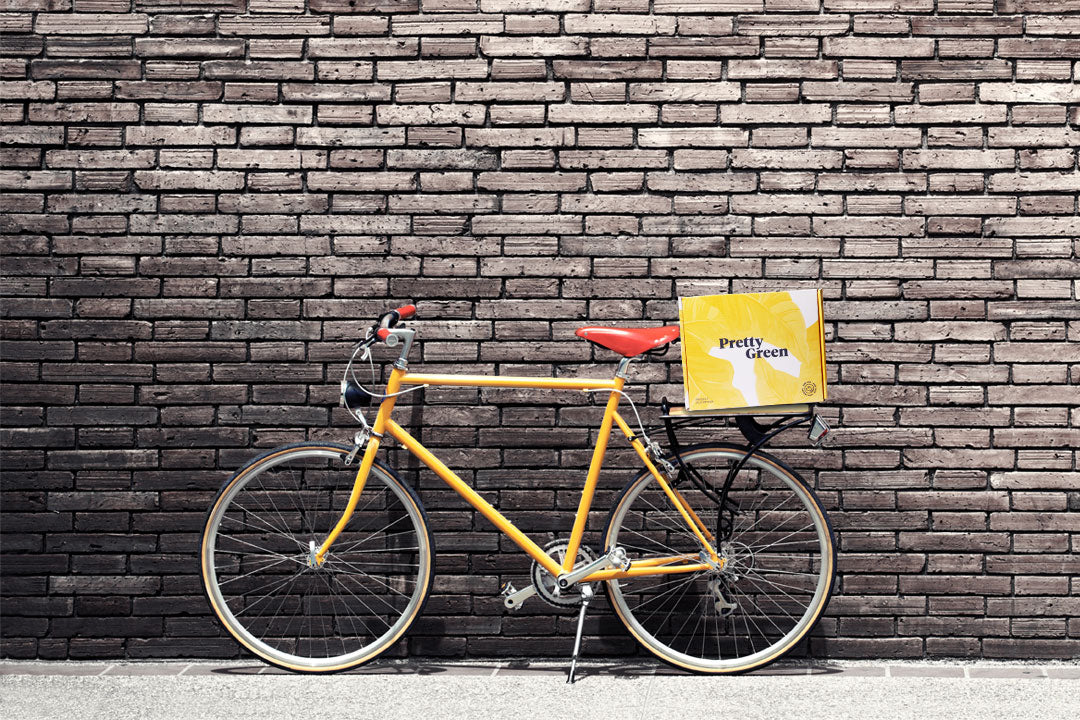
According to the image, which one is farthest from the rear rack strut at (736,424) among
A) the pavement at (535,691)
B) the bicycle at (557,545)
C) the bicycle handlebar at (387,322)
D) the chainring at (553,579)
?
the bicycle handlebar at (387,322)

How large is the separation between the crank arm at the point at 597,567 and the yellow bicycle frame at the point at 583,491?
21 mm

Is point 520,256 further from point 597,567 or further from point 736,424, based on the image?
point 597,567

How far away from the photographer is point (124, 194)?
4668 millimetres

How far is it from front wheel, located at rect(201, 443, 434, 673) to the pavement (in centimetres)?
21

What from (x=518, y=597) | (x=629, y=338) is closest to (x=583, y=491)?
(x=518, y=597)

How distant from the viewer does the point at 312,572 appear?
4.61 m

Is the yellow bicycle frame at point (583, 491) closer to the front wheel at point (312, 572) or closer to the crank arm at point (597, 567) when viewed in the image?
the crank arm at point (597, 567)

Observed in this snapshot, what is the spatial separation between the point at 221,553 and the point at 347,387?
943 mm

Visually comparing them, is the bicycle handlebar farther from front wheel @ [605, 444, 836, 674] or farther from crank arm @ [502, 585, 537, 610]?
front wheel @ [605, 444, 836, 674]

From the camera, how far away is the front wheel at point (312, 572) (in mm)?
4633

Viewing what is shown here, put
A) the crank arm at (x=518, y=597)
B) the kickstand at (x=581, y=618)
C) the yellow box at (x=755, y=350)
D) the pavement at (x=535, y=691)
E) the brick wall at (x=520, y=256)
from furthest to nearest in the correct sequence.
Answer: the brick wall at (x=520, y=256) < the crank arm at (x=518, y=597) < the kickstand at (x=581, y=618) < the yellow box at (x=755, y=350) < the pavement at (x=535, y=691)

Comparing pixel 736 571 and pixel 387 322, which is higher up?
pixel 387 322

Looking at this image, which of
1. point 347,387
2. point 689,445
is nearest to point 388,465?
point 347,387

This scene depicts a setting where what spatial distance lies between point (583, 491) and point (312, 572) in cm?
122
